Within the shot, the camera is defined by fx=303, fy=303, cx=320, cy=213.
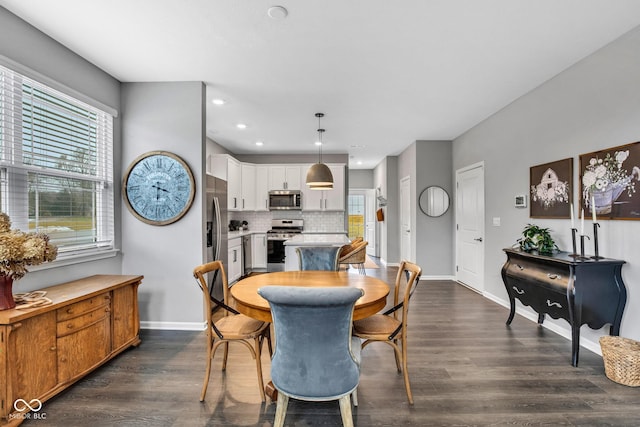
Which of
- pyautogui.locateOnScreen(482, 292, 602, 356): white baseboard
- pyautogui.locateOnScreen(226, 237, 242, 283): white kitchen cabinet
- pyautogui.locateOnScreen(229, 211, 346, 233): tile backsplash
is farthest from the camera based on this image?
pyautogui.locateOnScreen(229, 211, 346, 233): tile backsplash

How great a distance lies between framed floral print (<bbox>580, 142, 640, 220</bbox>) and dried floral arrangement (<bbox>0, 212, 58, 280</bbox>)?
4.15m

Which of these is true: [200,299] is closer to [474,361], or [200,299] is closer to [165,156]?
[165,156]

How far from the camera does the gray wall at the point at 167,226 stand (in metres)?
3.26

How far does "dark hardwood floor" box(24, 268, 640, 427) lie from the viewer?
1.87 m

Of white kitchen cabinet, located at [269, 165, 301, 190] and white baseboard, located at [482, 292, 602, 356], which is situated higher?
white kitchen cabinet, located at [269, 165, 301, 190]

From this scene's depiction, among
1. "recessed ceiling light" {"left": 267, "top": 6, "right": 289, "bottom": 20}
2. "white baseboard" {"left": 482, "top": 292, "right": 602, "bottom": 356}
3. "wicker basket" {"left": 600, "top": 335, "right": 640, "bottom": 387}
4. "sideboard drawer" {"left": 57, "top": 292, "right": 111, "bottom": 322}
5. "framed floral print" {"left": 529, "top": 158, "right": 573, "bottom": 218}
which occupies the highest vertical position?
"recessed ceiling light" {"left": 267, "top": 6, "right": 289, "bottom": 20}

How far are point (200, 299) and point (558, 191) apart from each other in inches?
156

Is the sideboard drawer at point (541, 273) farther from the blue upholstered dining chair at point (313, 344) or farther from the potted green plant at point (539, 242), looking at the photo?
the blue upholstered dining chair at point (313, 344)

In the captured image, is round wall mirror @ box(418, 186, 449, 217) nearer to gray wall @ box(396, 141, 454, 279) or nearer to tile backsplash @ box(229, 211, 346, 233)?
gray wall @ box(396, 141, 454, 279)

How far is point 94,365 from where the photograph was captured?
233cm

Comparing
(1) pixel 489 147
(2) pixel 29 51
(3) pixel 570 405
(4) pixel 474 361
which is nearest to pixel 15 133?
(2) pixel 29 51

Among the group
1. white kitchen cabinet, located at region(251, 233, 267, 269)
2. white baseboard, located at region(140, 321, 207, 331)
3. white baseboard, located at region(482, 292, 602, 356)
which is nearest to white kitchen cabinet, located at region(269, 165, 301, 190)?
white kitchen cabinet, located at region(251, 233, 267, 269)

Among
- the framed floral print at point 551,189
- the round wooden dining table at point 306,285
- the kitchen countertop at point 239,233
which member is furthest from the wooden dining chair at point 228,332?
the framed floral print at point 551,189

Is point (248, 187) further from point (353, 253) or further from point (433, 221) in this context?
point (433, 221)
